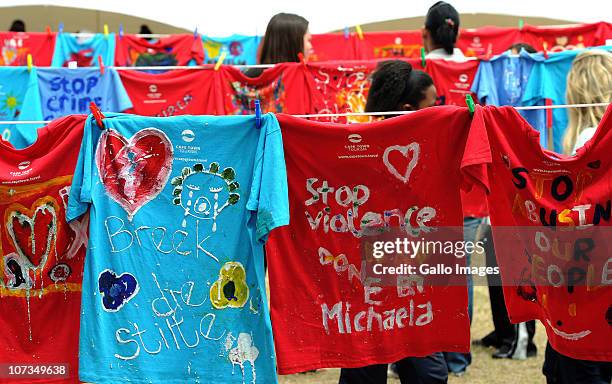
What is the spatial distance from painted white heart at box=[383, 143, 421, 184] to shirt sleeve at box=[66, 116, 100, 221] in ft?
3.81

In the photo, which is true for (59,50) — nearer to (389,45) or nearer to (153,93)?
(153,93)

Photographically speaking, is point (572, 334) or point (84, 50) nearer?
point (572, 334)

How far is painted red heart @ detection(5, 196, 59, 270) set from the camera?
3.59 m

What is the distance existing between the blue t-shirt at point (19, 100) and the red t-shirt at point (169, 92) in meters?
0.63

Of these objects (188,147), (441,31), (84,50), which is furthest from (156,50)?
(188,147)

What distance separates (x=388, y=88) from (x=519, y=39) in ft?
15.5

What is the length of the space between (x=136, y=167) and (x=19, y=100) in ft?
10.4

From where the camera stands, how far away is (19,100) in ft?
20.5

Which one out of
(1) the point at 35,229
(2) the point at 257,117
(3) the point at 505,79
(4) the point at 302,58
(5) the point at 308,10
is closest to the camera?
(2) the point at 257,117

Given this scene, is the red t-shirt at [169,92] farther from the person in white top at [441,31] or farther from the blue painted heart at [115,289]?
the blue painted heart at [115,289]

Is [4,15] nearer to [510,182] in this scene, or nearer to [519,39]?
[519,39]

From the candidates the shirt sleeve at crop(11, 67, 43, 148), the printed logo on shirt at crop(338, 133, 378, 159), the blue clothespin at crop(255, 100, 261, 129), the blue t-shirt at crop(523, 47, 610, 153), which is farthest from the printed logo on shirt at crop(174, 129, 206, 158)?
the blue t-shirt at crop(523, 47, 610, 153)

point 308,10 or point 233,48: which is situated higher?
point 308,10

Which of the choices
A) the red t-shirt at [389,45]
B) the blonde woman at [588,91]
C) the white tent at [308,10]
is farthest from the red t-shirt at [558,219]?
the white tent at [308,10]
